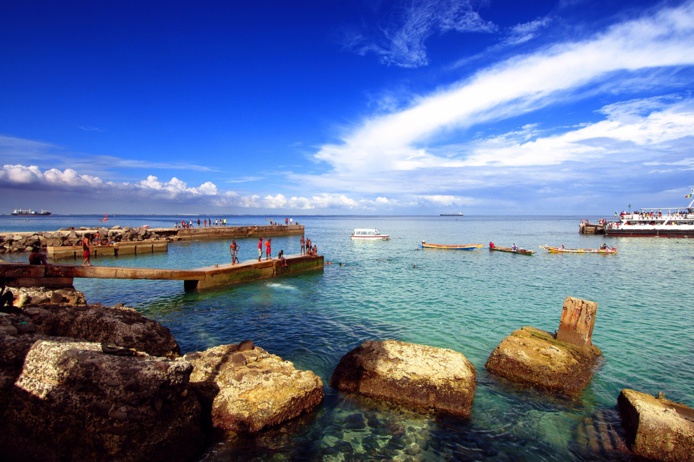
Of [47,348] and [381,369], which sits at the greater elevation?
[47,348]

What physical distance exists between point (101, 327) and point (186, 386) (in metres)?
4.70

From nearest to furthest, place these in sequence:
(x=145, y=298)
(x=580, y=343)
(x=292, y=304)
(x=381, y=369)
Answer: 1. (x=381, y=369)
2. (x=580, y=343)
3. (x=292, y=304)
4. (x=145, y=298)

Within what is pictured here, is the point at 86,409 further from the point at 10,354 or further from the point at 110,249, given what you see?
the point at 110,249

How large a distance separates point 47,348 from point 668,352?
63.5 feet

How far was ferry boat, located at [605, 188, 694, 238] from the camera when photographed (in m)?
70.5

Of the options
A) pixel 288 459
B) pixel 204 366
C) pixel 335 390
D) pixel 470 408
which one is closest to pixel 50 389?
pixel 204 366

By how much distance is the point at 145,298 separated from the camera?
71.3ft

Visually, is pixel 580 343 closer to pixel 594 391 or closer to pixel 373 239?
pixel 594 391

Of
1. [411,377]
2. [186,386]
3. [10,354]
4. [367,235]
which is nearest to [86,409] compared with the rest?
[186,386]

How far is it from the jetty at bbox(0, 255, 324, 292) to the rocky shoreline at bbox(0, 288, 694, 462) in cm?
728

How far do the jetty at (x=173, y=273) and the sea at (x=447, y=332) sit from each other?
3.32 feet

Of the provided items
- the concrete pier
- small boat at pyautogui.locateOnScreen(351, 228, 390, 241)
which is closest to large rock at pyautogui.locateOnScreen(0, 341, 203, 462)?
the concrete pier

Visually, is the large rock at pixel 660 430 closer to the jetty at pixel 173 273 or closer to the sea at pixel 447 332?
the sea at pixel 447 332

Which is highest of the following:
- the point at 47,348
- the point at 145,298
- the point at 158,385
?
the point at 47,348
